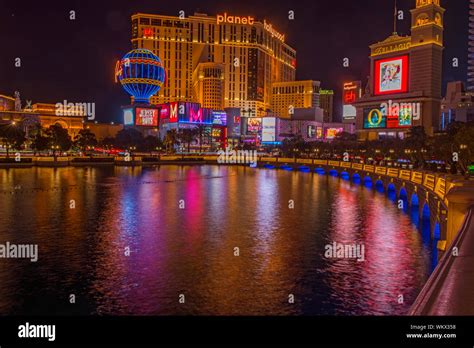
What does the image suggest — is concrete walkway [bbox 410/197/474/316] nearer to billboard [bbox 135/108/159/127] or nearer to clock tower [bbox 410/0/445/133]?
clock tower [bbox 410/0/445/133]

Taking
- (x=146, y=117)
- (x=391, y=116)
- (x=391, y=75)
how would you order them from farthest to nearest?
(x=146, y=117)
(x=391, y=75)
(x=391, y=116)

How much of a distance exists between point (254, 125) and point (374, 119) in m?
61.1

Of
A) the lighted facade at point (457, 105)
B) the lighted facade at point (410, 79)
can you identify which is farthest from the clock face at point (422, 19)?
the lighted facade at point (457, 105)

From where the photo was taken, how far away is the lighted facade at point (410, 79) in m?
120

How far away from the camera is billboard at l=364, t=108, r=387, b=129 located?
12962 centimetres

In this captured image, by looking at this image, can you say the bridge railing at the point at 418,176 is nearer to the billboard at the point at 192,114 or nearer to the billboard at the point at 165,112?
the billboard at the point at 192,114

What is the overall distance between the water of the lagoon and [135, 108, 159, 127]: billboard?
4069 inches

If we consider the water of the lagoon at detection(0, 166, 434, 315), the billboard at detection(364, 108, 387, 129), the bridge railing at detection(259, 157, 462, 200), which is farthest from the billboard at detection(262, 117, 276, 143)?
the water of the lagoon at detection(0, 166, 434, 315)

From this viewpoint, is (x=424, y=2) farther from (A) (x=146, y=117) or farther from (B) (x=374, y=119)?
(A) (x=146, y=117)

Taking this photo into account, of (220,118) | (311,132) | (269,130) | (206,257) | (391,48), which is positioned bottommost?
(206,257)

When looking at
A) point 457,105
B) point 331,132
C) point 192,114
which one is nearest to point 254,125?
point 331,132

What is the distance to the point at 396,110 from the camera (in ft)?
411

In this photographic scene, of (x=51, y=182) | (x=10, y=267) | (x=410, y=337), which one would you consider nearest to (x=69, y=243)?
(x=10, y=267)

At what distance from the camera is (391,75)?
129m
